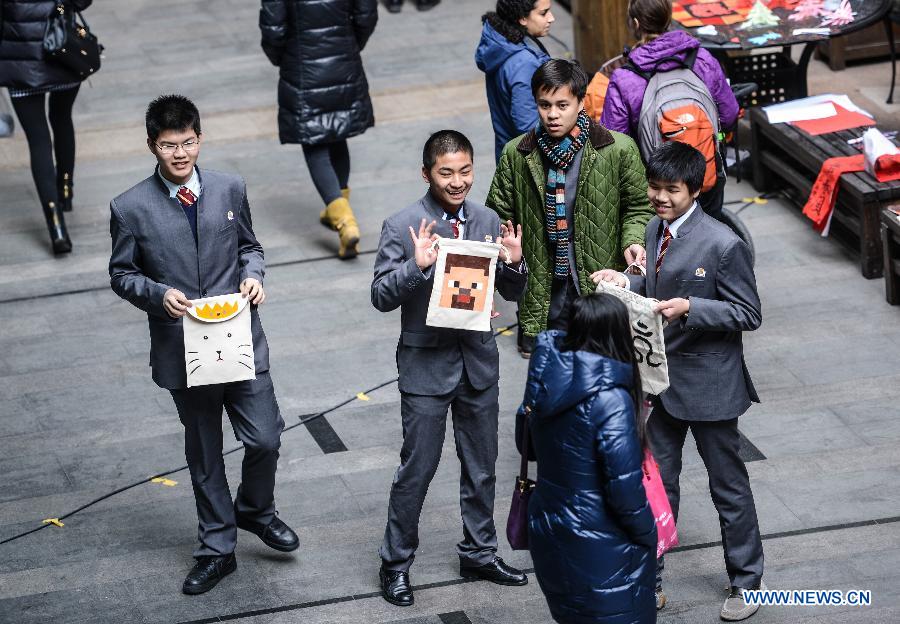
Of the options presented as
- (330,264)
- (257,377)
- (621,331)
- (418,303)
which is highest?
(621,331)

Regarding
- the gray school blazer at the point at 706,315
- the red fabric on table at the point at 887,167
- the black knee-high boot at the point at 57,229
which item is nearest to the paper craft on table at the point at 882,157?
the red fabric on table at the point at 887,167

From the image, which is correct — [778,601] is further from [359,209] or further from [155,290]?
[359,209]

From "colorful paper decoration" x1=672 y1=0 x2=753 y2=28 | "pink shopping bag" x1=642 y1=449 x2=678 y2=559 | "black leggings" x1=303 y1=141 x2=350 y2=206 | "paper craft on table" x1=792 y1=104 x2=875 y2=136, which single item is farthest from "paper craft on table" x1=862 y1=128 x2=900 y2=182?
"pink shopping bag" x1=642 y1=449 x2=678 y2=559

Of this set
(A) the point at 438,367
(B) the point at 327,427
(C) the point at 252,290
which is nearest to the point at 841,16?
(B) the point at 327,427

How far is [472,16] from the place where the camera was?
46.2 feet

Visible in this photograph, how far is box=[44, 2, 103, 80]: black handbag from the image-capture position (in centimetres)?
891

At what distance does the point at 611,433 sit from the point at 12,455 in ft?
12.6

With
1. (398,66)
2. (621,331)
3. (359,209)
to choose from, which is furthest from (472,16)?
(621,331)

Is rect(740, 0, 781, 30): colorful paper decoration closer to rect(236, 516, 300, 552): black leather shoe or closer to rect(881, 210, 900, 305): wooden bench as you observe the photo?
rect(881, 210, 900, 305): wooden bench

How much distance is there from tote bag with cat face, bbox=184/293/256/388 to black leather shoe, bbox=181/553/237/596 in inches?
33.1

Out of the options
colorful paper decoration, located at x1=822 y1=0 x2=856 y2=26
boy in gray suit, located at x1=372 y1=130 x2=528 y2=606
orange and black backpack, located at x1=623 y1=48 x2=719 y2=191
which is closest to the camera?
boy in gray suit, located at x1=372 y1=130 x2=528 y2=606

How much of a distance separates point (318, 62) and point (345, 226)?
1037mm

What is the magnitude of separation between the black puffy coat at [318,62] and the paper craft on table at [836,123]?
2.90 m

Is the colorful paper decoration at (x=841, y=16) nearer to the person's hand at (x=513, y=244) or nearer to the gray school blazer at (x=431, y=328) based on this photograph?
the gray school blazer at (x=431, y=328)
